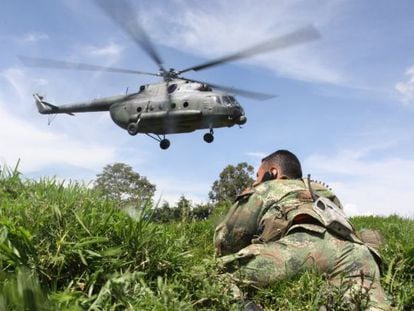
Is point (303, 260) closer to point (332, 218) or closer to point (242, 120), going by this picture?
point (332, 218)

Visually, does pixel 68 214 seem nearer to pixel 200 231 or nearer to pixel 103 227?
pixel 103 227

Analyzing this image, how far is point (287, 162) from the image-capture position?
17.7 ft

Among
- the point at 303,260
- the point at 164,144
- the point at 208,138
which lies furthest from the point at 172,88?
the point at 303,260

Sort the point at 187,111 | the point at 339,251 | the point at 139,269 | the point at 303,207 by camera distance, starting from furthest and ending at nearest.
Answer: the point at 187,111
the point at 303,207
the point at 339,251
the point at 139,269

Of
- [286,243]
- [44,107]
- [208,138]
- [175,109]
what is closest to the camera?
[286,243]

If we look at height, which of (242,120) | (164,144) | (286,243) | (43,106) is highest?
(43,106)

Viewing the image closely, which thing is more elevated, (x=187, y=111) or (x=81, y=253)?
(x=187, y=111)

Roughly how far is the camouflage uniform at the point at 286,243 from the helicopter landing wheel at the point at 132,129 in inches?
1236

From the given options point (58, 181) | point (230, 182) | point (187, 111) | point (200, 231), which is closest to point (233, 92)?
point (187, 111)

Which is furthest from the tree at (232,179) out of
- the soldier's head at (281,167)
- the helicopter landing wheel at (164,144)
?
the soldier's head at (281,167)

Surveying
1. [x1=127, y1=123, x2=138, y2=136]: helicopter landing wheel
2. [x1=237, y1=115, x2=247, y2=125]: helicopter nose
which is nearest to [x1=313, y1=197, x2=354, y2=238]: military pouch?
[x1=237, y1=115, x2=247, y2=125]: helicopter nose

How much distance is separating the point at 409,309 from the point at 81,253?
251 centimetres

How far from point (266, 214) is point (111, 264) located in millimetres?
1772

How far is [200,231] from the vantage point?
22.5ft
